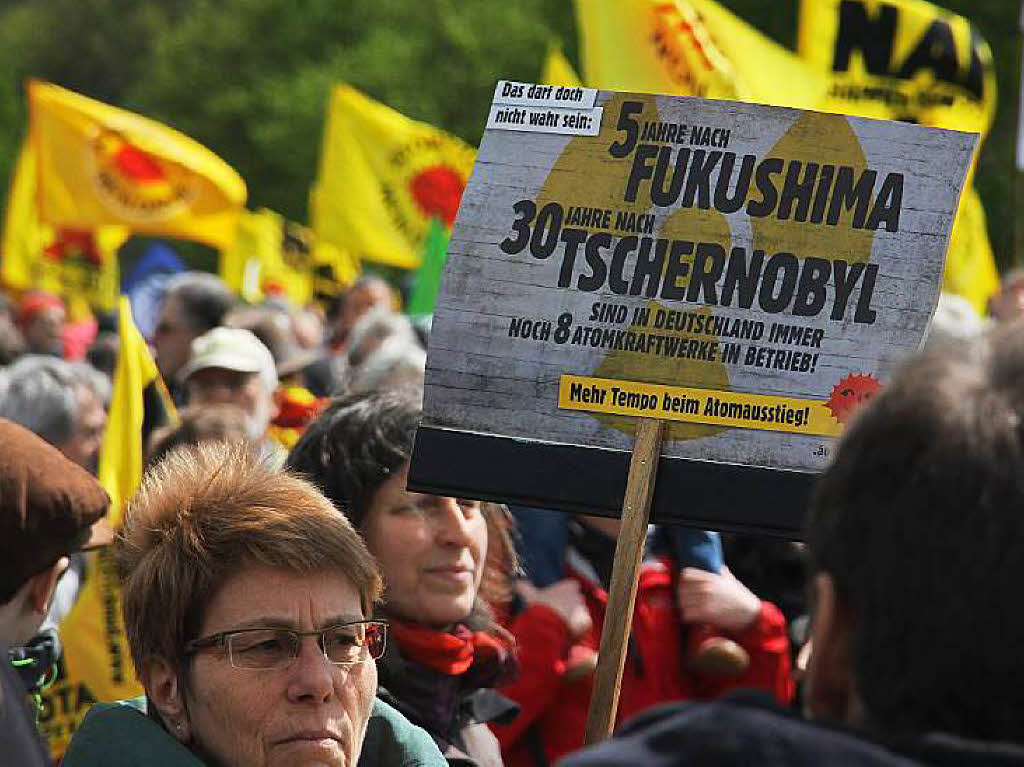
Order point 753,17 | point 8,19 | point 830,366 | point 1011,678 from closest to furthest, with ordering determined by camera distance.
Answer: point 1011,678 → point 830,366 → point 753,17 → point 8,19

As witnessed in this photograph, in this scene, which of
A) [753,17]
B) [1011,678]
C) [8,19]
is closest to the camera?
[1011,678]

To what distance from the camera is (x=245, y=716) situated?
106 inches

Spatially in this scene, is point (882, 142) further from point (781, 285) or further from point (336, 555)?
point (336, 555)

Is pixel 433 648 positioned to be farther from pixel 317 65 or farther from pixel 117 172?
pixel 317 65

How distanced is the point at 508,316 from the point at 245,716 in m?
0.71

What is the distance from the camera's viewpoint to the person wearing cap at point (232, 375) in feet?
20.4

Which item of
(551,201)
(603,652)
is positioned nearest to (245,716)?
(603,652)

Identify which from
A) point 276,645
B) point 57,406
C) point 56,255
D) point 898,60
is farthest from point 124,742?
point 56,255

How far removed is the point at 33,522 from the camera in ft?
9.58

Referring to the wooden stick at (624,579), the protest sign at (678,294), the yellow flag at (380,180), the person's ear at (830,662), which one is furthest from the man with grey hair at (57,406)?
the yellow flag at (380,180)

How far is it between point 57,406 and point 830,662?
15.6 feet

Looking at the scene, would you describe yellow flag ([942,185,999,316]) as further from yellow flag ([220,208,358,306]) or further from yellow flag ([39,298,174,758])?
yellow flag ([220,208,358,306])

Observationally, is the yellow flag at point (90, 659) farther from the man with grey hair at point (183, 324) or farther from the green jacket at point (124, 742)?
the man with grey hair at point (183, 324)

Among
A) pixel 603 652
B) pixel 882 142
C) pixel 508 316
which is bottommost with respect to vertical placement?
pixel 603 652
